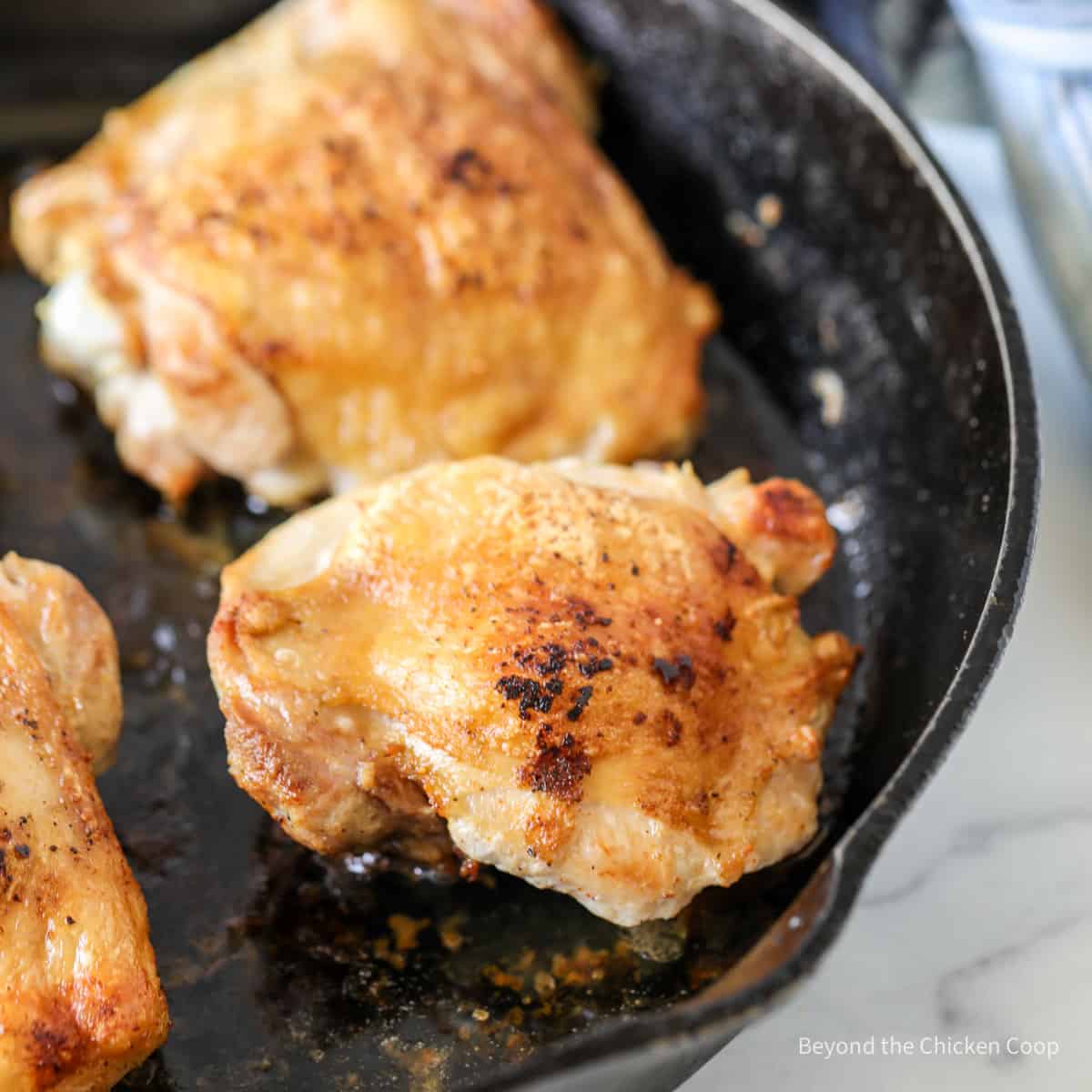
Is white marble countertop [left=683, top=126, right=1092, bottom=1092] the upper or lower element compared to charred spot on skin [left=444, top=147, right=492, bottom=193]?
lower

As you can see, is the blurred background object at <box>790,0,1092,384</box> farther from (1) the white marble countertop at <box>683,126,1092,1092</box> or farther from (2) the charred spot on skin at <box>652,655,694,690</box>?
(2) the charred spot on skin at <box>652,655,694,690</box>

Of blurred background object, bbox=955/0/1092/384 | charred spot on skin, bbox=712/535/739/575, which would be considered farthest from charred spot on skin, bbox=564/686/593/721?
blurred background object, bbox=955/0/1092/384

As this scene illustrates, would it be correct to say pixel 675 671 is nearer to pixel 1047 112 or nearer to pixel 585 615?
pixel 585 615

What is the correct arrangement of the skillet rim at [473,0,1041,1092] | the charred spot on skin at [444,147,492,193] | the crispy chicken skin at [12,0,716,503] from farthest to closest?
1. the charred spot on skin at [444,147,492,193]
2. the crispy chicken skin at [12,0,716,503]
3. the skillet rim at [473,0,1041,1092]

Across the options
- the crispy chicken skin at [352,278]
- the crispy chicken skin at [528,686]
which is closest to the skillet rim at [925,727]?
the crispy chicken skin at [528,686]

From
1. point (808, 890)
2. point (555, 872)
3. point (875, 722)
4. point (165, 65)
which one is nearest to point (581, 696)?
point (555, 872)

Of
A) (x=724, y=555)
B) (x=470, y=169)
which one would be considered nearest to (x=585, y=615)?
(x=724, y=555)
